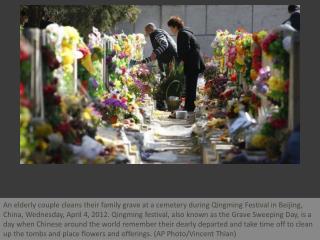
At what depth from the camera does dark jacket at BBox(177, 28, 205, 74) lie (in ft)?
55.8

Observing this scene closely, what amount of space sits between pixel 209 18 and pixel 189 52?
12268 mm

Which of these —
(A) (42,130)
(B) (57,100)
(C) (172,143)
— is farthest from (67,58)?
(C) (172,143)

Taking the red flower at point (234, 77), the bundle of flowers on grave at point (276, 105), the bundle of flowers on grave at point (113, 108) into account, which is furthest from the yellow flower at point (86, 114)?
the red flower at point (234, 77)

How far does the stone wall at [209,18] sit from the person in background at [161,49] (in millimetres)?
9839

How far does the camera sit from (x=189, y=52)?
17109 mm

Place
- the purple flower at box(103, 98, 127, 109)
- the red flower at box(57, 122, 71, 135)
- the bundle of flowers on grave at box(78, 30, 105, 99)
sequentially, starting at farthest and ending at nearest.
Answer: the purple flower at box(103, 98, 127, 109) → the bundle of flowers on grave at box(78, 30, 105, 99) → the red flower at box(57, 122, 71, 135)

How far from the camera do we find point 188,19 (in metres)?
29.4

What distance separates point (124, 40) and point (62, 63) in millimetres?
8825

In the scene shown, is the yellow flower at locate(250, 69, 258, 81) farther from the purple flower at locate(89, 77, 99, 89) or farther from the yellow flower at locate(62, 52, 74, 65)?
the yellow flower at locate(62, 52, 74, 65)

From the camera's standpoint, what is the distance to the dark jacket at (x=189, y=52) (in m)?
17.0

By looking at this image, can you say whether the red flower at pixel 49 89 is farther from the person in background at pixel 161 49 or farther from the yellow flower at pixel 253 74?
the person in background at pixel 161 49

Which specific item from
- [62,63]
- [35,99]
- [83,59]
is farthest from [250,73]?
[35,99]

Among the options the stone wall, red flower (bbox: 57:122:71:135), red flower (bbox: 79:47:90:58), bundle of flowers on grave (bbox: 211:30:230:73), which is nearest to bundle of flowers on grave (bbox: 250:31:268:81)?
red flower (bbox: 79:47:90:58)
